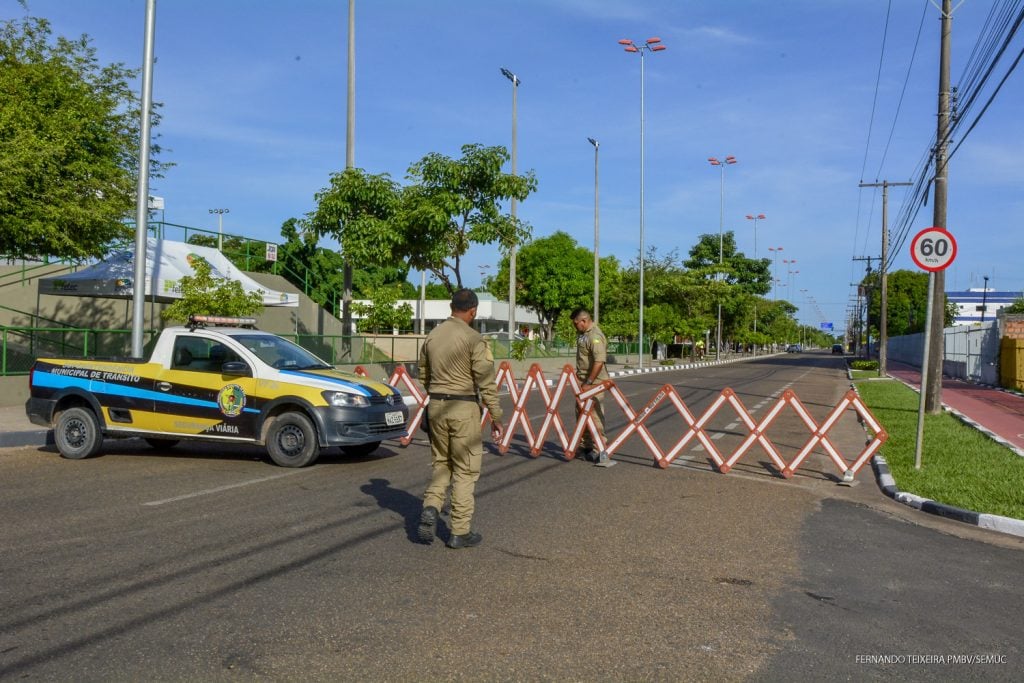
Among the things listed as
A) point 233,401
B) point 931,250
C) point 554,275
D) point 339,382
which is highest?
point 554,275

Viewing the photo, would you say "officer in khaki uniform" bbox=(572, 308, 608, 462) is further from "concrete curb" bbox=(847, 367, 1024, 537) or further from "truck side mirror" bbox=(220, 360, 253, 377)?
"truck side mirror" bbox=(220, 360, 253, 377)

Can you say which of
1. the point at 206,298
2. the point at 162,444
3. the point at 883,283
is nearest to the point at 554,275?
the point at 883,283

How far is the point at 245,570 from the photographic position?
5.76 metres

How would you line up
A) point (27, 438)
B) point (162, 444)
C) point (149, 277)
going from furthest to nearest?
1. point (149, 277)
2. point (27, 438)
3. point (162, 444)

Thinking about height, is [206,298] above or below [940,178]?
below

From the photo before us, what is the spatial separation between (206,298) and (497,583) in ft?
51.2

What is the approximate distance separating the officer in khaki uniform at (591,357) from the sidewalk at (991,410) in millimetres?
5816

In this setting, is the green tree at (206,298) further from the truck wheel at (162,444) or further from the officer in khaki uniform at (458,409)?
the officer in khaki uniform at (458,409)

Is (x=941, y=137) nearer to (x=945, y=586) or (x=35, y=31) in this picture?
(x=945, y=586)

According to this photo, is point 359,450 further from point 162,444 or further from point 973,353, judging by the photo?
point 973,353

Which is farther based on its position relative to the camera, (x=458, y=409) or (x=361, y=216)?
(x=361, y=216)

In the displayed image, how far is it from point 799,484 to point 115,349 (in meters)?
15.5

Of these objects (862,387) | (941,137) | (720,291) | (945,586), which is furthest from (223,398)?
(720,291)

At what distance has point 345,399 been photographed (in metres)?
10.4
